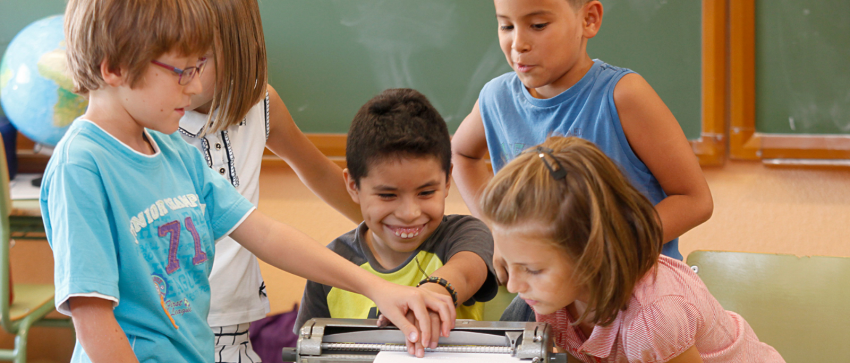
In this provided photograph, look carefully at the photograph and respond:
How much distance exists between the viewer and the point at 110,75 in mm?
765

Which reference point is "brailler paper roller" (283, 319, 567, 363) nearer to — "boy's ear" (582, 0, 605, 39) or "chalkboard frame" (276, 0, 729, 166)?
"boy's ear" (582, 0, 605, 39)

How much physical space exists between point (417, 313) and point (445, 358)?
3.2 inches

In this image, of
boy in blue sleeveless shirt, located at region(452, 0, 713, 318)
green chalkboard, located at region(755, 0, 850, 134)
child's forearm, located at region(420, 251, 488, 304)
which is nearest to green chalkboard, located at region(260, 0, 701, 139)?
green chalkboard, located at region(755, 0, 850, 134)

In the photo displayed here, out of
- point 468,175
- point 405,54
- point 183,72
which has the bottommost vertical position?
point 468,175

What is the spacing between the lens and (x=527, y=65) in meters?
1.16

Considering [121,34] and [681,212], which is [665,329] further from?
[121,34]

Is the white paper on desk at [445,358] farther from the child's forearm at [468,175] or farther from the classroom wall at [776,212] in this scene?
the classroom wall at [776,212]

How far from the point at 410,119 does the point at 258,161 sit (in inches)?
14.6

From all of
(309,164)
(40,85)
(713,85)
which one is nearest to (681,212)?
(309,164)

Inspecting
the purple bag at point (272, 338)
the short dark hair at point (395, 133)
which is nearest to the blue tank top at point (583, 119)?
the short dark hair at point (395, 133)

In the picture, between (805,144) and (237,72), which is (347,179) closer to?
(237,72)

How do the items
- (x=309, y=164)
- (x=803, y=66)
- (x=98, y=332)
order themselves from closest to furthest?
(x=98, y=332) < (x=309, y=164) < (x=803, y=66)

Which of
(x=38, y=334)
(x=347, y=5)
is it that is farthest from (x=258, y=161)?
(x=38, y=334)

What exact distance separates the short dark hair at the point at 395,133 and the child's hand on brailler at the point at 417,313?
346mm
